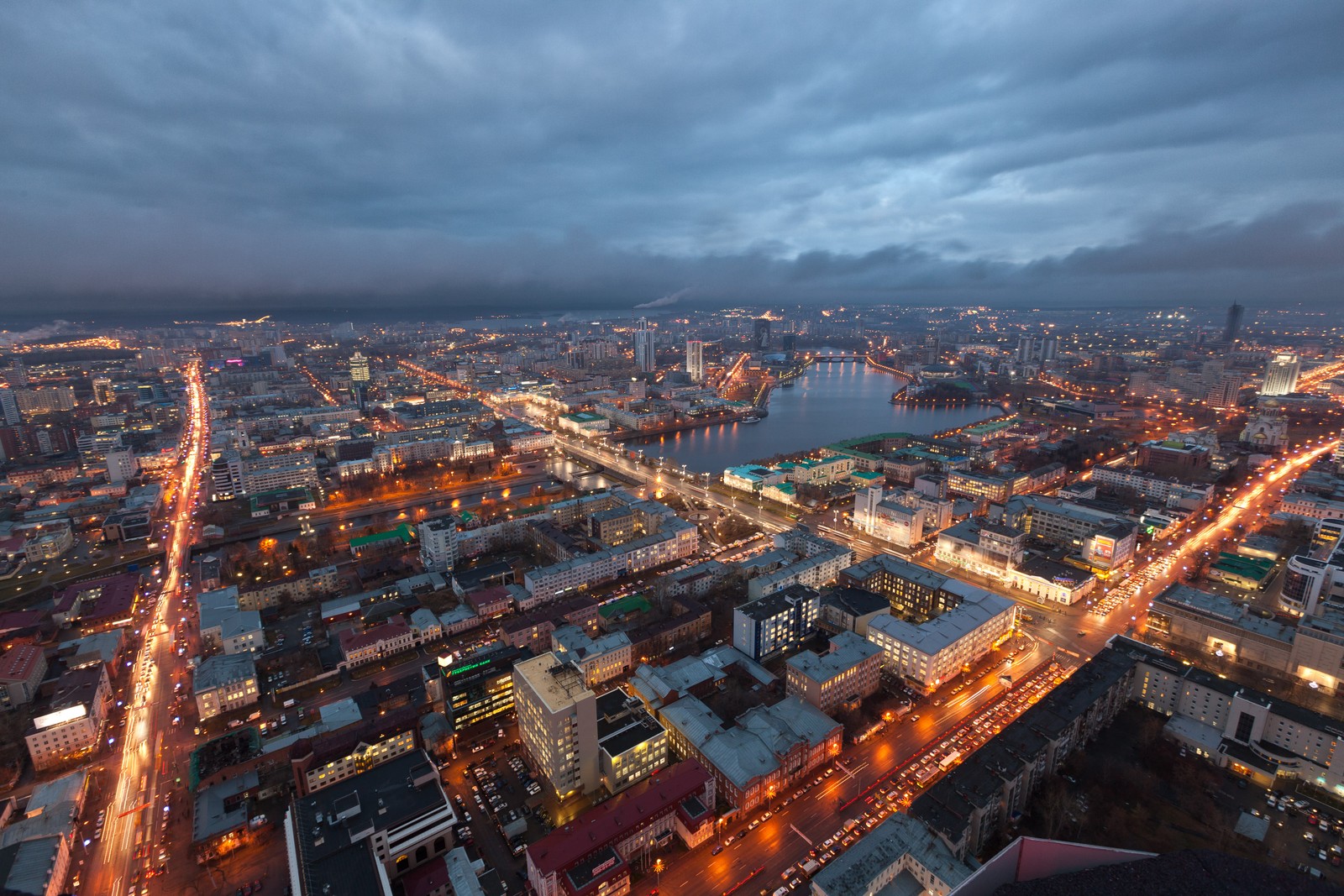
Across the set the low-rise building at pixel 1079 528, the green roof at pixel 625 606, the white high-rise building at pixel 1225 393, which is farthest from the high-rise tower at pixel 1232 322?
the green roof at pixel 625 606

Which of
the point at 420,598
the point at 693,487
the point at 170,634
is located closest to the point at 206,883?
the point at 420,598

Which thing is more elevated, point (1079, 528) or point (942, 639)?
point (942, 639)

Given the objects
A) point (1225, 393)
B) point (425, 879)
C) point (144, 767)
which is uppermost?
point (1225, 393)

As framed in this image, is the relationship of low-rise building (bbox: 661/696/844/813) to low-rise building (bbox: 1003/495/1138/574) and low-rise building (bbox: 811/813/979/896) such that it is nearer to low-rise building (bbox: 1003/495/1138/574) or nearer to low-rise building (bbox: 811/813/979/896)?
low-rise building (bbox: 811/813/979/896)

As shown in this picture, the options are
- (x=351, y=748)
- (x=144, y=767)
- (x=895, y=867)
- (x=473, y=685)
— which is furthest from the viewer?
(x=473, y=685)

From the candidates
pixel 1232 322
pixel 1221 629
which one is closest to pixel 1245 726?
pixel 1221 629

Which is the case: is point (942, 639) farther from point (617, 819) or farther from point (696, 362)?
point (696, 362)
